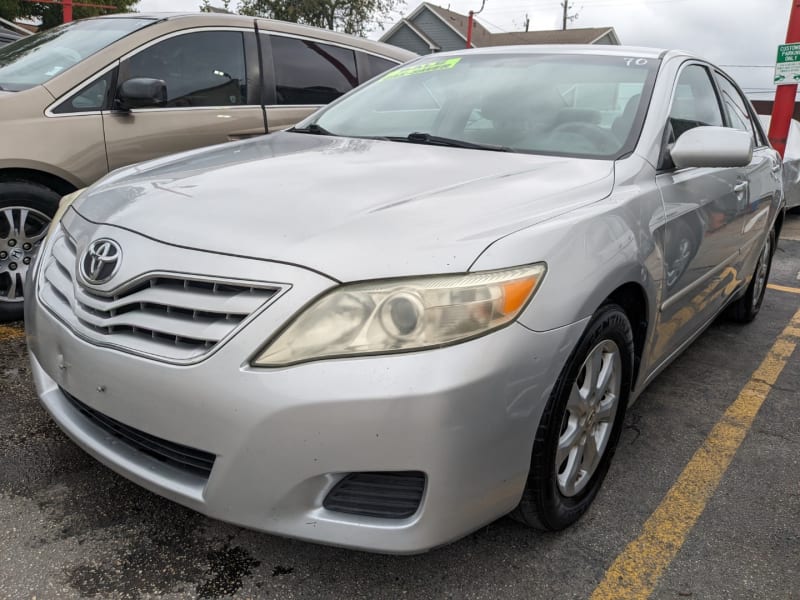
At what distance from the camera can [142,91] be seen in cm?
349

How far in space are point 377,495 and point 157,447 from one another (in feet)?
1.90

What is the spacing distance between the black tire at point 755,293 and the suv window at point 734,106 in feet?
2.33

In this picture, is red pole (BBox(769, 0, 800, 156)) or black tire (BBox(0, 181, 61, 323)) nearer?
black tire (BBox(0, 181, 61, 323))

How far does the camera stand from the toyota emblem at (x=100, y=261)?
1799mm

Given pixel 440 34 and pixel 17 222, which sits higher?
pixel 440 34

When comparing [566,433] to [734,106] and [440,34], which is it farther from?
[440,34]

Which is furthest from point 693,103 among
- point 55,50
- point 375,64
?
point 55,50

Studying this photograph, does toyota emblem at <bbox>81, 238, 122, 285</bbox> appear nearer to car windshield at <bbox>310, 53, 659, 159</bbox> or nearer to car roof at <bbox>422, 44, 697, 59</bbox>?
car windshield at <bbox>310, 53, 659, 159</bbox>

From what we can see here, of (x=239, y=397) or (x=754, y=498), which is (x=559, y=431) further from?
(x=754, y=498)

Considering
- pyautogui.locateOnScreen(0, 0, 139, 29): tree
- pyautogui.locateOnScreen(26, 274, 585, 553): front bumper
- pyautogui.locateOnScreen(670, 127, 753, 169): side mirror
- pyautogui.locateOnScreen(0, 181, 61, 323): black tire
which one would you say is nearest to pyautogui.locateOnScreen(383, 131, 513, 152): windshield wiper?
pyautogui.locateOnScreen(670, 127, 753, 169): side mirror

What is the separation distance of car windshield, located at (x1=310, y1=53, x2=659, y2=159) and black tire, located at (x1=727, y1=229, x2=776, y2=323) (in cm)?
192

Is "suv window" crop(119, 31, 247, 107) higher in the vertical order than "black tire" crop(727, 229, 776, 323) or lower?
higher

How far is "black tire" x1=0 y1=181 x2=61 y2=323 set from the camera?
11.0ft

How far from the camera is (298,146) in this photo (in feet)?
8.82
